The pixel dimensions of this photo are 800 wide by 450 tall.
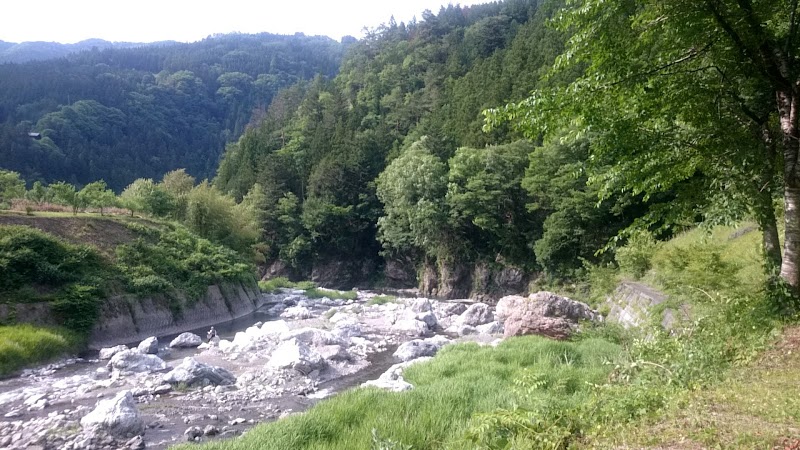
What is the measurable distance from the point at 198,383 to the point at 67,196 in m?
17.8

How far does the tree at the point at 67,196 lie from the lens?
80.5 ft

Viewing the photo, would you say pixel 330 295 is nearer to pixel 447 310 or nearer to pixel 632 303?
pixel 447 310

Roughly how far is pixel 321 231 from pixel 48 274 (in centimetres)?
3216

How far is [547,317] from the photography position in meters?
15.5

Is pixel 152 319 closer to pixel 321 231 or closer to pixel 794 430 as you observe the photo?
pixel 794 430

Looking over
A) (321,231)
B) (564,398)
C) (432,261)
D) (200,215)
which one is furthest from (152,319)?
(321,231)

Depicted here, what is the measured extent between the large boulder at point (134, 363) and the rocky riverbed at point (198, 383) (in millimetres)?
27

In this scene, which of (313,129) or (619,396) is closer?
(619,396)

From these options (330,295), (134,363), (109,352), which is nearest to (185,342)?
(109,352)

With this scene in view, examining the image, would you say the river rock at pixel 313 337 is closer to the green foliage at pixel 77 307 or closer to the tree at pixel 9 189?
the green foliage at pixel 77 307

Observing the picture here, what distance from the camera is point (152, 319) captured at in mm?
20891

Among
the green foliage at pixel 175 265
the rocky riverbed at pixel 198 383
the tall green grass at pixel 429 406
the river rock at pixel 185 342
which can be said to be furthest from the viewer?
the green foliage at pixel 175 265

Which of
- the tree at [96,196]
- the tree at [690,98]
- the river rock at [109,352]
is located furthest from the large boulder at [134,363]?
the tree at [96,196]

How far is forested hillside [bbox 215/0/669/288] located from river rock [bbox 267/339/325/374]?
1121 cm
